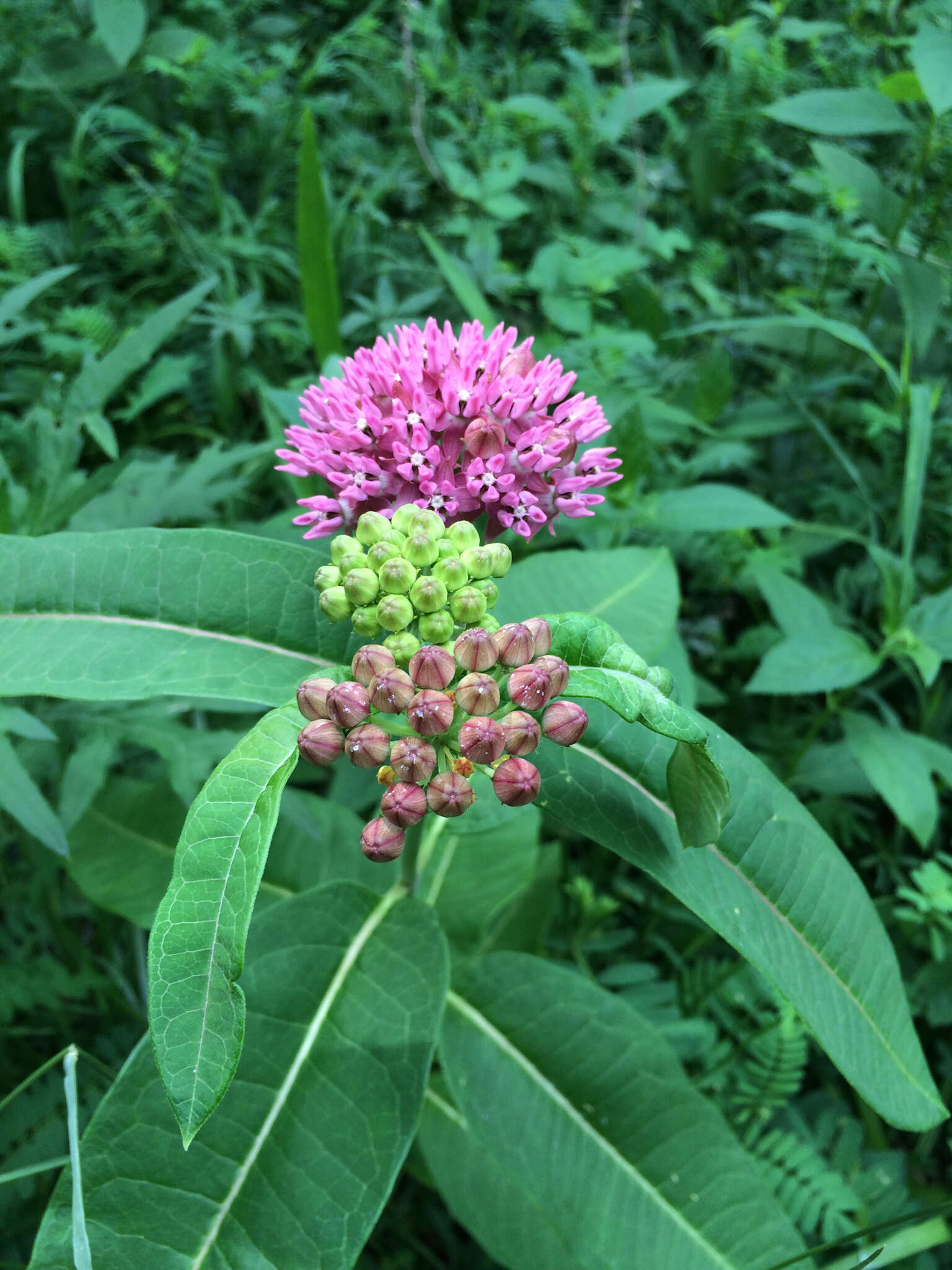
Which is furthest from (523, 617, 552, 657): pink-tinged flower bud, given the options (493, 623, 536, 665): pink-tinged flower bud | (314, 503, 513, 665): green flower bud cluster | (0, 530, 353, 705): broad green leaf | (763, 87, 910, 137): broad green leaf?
(763, 87, 910, 137): broad green leaf

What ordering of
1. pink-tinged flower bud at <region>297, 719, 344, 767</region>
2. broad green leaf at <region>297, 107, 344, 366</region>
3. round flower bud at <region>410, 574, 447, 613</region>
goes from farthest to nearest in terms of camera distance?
1. broad green leaf at <region>297, 107, 344, 366</region>
2. round flower bud at <region>410, 574, 447, 613</region>
3. pink-tinged flower bud at <region>297, 719, 344, 767</region>

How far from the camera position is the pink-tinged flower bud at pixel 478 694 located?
1.18 m

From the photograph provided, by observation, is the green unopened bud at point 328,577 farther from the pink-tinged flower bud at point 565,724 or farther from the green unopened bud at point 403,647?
the pink-tinged flower bud at point 565,724

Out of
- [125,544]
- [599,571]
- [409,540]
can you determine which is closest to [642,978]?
[599,571]

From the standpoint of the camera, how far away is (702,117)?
3.70m

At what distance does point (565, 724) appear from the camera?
119 centimetres

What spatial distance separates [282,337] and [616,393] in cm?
101

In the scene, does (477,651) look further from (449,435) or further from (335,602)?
(449,435)

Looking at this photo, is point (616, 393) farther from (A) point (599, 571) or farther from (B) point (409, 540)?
(B) point (409, 540)

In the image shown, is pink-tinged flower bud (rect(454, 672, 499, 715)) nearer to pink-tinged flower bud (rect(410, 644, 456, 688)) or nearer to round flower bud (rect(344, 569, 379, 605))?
pink-tinged flower bud (rect(410, 644, 456, 688))

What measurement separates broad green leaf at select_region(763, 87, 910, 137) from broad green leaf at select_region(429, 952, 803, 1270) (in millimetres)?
2215

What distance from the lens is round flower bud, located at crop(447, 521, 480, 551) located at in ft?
4.28

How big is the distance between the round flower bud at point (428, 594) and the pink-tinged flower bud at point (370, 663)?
9cm

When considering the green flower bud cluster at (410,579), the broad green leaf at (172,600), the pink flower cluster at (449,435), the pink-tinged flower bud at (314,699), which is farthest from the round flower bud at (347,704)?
the pink flower cluster at (449,435)
